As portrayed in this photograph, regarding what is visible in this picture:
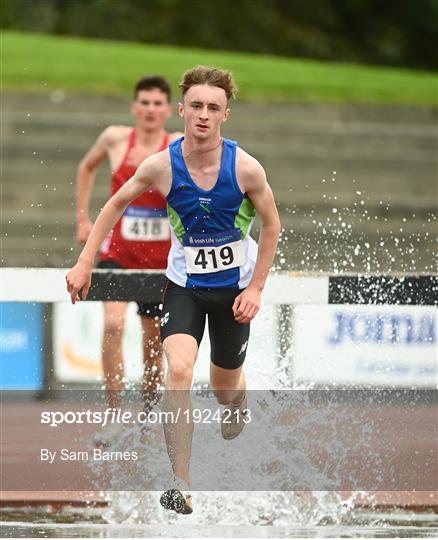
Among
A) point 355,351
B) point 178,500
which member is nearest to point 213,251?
point 178,500

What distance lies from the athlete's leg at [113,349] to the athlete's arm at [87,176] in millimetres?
580

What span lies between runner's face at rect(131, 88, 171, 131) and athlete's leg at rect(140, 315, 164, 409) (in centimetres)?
123

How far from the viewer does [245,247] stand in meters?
6.58

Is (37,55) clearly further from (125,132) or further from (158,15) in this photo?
(125,132)

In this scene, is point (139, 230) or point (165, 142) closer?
point (139, 230)

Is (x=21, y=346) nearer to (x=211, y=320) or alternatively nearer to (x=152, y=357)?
(x=152, y=357)

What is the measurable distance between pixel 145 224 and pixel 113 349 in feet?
2.60

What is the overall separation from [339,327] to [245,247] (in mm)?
3066

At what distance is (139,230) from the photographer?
322 inches

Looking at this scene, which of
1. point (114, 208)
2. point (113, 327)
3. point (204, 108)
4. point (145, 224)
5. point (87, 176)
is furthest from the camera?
point (87, 176)

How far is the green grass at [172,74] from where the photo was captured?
2059 cm

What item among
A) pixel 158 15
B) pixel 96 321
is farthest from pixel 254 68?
pixel 96 321

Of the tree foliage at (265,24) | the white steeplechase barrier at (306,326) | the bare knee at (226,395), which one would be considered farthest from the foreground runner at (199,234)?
the tree foliage at (265,24)

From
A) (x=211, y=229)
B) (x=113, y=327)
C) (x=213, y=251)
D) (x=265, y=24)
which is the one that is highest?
(x=265, y=24)
